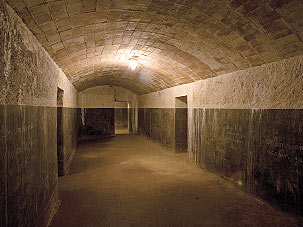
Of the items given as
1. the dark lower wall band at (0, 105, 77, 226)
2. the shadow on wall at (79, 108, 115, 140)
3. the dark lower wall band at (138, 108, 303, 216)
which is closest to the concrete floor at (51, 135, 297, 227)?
the dark lower wall band at (138, 108, 303, 216)

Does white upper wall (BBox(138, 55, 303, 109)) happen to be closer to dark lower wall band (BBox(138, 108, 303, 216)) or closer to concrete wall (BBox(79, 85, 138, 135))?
dark lower wall band (BBox(138, 108, 303, 216))

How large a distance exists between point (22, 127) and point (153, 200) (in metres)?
2.86

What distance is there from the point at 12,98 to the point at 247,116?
167 inches

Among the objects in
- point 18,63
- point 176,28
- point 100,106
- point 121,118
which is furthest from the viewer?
point 121,118

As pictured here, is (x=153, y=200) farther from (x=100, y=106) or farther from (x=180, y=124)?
(x=100, y=106)

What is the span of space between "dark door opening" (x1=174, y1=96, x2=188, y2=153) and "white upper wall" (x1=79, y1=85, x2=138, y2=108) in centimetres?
629

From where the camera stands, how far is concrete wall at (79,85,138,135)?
1260 centimetres

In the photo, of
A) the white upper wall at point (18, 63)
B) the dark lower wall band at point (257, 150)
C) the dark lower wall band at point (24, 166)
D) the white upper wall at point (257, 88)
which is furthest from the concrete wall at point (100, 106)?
the white upper wall at point (18, 63)

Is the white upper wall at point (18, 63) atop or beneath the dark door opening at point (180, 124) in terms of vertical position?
atop

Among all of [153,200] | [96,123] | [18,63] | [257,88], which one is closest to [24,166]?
[18,63]

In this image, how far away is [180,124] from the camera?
8391 mm

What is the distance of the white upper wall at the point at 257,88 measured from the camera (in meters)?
3.39

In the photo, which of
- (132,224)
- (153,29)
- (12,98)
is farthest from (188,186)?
(12,98)

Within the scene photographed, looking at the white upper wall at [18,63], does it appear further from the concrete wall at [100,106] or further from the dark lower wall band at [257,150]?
the concrete wall at [100,106]
